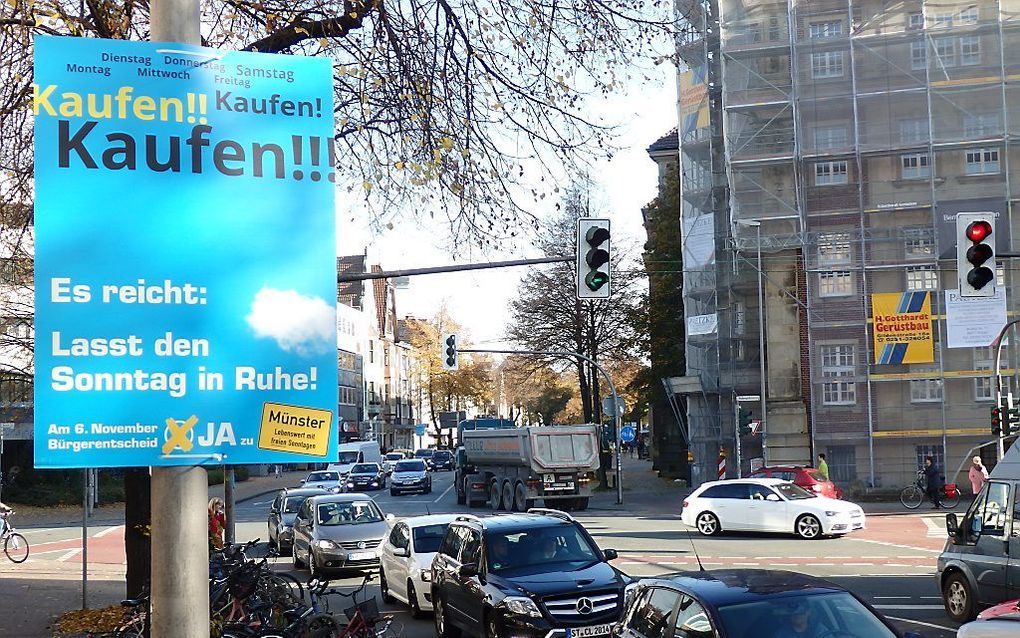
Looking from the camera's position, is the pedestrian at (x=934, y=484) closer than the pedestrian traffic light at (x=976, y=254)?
No

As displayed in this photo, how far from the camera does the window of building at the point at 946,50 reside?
128 ft

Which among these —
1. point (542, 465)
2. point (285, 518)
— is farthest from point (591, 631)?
point (542, 465)

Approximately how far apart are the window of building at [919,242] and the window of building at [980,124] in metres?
3.55

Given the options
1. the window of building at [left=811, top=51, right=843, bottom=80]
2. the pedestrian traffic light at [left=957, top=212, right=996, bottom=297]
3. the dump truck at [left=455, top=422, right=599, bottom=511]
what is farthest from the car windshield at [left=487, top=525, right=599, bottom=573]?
the window of building at [left=811, top=51, right=843, bottom=80]

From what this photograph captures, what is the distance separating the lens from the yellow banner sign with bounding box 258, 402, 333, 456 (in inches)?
225

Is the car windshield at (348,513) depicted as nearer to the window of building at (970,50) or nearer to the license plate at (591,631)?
the license plate at (591,631)

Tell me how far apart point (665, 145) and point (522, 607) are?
54450 millimetres

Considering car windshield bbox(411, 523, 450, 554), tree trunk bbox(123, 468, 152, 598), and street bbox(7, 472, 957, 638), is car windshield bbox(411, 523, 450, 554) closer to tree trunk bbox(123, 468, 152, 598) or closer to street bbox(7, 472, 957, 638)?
street bbox(7, 472, 957, 638)

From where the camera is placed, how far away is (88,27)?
38.4ft

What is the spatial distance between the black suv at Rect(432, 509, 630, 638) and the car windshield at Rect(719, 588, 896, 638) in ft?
13.5

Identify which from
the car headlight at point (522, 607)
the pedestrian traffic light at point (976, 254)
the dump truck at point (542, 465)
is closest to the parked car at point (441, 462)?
the dump truck at point (542, 465)

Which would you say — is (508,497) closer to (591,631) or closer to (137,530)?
(137,530)

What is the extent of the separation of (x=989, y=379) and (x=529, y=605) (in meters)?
31.9

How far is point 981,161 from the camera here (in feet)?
129
